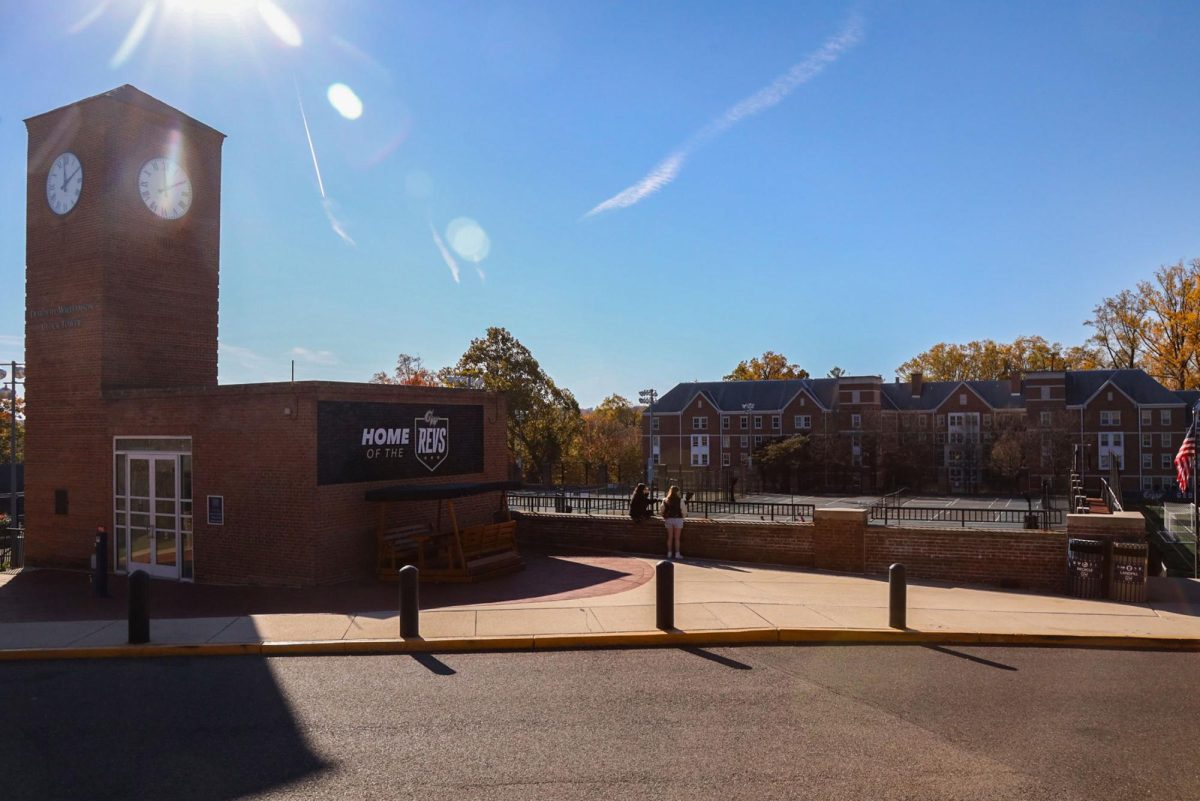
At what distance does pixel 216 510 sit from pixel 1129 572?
15866mm

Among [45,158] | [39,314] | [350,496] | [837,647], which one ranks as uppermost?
[45,158]

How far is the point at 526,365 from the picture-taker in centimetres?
5412

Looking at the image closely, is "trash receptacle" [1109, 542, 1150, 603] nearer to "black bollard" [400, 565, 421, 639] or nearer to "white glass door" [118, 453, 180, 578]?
"black bollard" [400, 565, 421, 639]

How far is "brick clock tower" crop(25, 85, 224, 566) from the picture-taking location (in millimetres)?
17344

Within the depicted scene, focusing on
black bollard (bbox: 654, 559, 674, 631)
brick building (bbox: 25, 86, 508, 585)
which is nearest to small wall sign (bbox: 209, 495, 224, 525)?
brick building (bbox: 25, 86, 508, 585)

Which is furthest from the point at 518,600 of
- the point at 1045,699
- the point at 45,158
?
the point at 45,158

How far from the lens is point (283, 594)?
13781mm

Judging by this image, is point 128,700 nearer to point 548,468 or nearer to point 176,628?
point 176,628

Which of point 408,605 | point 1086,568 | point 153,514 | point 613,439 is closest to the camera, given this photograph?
point 408,605

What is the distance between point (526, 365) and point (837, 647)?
44736 millimetres

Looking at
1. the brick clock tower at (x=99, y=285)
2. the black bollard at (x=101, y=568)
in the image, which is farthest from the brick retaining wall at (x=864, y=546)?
the brick clock tower at (x=99, y=285)

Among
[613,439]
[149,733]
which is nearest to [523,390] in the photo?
[613,439]

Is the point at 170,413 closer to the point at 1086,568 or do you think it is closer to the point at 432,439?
the point at 432,439

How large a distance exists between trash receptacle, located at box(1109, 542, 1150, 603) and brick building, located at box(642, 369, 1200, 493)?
171 ft
